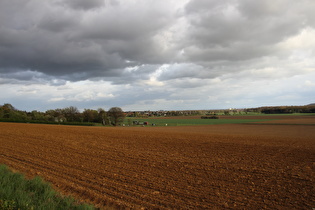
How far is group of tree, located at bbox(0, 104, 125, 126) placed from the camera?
2799 inches

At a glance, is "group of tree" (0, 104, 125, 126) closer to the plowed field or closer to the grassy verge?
the plowed field

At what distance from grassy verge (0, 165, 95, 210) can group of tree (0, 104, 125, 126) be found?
195ft

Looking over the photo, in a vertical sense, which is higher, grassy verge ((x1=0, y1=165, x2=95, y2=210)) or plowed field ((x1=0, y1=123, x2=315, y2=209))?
grassy verge ((x1=0, y1=165, x2=95, y2=210))

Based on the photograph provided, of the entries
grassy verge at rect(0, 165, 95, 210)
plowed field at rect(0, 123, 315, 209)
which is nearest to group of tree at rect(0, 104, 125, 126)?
plowed field at rect(0, 123, 315, 209)

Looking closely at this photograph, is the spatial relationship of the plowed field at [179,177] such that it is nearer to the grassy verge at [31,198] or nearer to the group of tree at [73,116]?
the grassy verge at [31,198]

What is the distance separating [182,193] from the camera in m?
9.27

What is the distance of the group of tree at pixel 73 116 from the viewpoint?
71.1 meters

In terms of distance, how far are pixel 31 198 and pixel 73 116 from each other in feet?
279

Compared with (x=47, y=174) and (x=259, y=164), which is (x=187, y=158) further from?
(x=47, y=174)

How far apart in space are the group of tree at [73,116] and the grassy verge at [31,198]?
59369 mm

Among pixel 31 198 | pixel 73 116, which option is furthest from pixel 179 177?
pixel 73 116

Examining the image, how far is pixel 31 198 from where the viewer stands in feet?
22.3

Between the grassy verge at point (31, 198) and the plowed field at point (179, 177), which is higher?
the grassy verge at point (31, 198)

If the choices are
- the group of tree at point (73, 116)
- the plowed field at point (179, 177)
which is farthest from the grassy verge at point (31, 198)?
the group of tree at point (73, 116)
